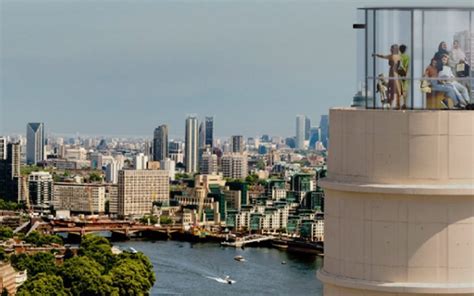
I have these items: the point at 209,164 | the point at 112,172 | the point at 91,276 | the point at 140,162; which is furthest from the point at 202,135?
the point at 91,276

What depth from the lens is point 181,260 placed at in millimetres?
35812

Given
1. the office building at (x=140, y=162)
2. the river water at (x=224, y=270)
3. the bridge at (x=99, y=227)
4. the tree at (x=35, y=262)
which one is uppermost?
the office building at (x=140, y=162)

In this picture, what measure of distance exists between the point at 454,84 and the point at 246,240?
41120 mm

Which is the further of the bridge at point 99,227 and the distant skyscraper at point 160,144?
the distant skyscraper at point 160,144

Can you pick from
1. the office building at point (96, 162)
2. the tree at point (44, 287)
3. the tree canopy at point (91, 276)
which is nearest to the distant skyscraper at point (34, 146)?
the office building at point (96, 162)

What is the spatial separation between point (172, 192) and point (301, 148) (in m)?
54.5

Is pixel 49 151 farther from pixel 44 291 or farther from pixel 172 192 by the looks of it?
pixel 44 291

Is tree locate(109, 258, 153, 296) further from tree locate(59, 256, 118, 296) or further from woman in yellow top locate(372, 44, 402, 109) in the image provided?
woman in yellow top locate(372, 44, 402, 109)

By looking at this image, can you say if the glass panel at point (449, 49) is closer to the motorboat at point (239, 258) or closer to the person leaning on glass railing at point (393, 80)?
the person leaning on glass railing at point (393, 80)

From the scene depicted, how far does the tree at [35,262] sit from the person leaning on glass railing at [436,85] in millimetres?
22733

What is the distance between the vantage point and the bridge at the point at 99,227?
4466cm

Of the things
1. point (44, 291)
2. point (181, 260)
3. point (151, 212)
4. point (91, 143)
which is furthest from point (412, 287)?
point (91, 143)

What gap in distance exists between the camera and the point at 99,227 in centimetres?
4575

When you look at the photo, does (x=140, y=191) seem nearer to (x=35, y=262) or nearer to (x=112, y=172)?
(x=112, y=172)
